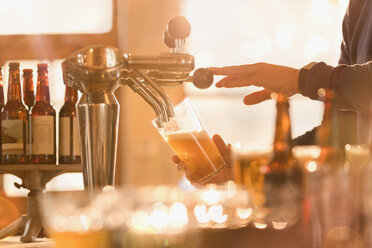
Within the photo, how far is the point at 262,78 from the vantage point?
1.44 m

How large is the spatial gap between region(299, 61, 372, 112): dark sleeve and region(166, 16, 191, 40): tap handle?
1.45 feet

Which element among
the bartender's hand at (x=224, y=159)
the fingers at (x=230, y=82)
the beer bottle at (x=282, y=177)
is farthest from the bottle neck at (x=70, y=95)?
the beer bottle at (x=282, y=177)

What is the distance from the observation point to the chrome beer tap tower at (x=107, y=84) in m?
1.07

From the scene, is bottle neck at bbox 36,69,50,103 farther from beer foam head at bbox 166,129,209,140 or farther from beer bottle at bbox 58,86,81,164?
beer foam head at bbox 166,129,209,140

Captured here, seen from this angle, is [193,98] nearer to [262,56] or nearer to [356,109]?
[262,56]

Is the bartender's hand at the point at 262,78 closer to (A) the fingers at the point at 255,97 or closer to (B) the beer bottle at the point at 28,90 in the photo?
(A) the fingers at the point at 255,97

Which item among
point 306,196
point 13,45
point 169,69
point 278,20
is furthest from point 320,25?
point 306,196

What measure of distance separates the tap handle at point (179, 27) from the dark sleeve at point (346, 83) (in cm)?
44

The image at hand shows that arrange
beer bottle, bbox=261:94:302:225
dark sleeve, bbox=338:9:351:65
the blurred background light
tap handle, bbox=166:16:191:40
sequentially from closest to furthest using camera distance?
beer bottle, bbox=261:94:302:225, tap handle, bbox=166:16:191:40, dark sleeve, bbox=338:9:351:65, the blurred background light

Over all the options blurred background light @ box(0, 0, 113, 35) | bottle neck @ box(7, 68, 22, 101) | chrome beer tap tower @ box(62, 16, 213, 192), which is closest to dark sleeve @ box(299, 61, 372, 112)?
chrome beer tap tower @ box(62, 16, 213, 192)

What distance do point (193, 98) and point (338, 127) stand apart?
332 centimetres

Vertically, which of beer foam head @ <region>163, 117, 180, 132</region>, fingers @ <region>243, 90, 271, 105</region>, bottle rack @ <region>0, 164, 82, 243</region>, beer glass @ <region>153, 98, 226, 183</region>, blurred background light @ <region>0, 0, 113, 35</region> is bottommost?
bottle rack @ <region>0, 164, 82, 243</region>

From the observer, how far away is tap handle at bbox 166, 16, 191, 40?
3.49 ft

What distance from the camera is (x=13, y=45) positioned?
388cm
